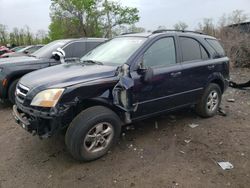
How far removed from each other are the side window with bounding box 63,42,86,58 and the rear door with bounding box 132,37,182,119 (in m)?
3.47

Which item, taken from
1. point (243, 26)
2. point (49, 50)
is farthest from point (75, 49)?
point (243, 26)

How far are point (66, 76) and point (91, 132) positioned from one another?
2.74 ft

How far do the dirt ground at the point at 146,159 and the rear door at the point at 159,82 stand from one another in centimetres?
55

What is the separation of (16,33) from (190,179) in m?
49.1

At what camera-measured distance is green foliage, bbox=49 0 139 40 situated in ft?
96.6

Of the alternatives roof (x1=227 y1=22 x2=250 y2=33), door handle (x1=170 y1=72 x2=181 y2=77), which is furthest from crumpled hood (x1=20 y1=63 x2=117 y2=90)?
roof (x1=227 y1=22 x2=250 y2=33)

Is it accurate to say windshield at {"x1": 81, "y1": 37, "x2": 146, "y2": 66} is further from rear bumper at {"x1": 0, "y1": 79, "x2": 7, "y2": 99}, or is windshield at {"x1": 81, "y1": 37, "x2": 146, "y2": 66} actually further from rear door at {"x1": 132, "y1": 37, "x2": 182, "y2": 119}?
rear bumper at {"x1": 0, "y1": 79, "x2": 7, "y2": 99}

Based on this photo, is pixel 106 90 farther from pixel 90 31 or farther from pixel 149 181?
pixel 90 31

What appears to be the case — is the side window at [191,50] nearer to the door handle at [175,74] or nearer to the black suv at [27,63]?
the door handle at [175,74]

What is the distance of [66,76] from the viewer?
3551mm

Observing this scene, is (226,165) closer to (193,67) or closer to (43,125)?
(193,67)

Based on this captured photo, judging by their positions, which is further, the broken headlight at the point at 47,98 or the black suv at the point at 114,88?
the black suv at the point at 114,88

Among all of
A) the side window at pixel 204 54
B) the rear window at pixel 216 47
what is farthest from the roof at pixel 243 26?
the side window at pixel 204 54

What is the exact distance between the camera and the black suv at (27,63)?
19.5ft
